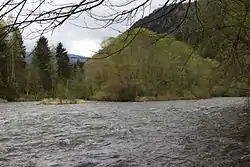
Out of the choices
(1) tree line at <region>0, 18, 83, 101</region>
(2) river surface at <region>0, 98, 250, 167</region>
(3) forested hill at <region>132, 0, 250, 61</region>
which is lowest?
(2) river surface at <region>0, 98, 250, 167</region>

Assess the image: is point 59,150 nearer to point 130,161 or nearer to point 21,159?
point 21,159

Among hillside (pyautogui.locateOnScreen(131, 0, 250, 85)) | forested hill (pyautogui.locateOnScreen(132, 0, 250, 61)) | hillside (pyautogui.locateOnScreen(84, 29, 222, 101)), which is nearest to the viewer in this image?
forested hill (pyautogui.locateOnScreen(132, 0, 250, 61))

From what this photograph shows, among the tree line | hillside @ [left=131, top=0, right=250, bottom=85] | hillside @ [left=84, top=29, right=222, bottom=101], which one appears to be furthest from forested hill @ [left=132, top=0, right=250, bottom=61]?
the tree line

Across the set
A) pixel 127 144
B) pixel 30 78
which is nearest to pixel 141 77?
pixel 30 78

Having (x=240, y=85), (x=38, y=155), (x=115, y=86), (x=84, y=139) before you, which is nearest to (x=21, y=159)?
(x=38, y=155)

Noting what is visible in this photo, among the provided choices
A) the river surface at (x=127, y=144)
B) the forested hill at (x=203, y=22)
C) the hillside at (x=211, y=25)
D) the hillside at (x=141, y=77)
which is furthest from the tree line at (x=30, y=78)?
the forested hill at (x=203, y=22)

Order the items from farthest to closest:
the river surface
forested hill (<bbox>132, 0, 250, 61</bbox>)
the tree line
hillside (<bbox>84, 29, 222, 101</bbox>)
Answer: the tree line, hillside (<bbox>84, 29, 222, 101</bbox>), the river surface, forested hill (<bbox>132, 0, 250, 61</bbox>)

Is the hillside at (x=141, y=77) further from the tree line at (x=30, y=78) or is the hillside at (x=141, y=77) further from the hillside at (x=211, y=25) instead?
the hillside at (x=211, y=25)

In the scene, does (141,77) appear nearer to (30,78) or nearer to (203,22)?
(30,78)

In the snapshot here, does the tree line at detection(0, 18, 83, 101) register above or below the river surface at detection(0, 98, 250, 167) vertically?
above

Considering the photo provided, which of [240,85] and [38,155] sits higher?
[240,85]

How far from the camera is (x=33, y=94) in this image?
5712 cm

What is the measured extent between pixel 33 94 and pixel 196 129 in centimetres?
4277

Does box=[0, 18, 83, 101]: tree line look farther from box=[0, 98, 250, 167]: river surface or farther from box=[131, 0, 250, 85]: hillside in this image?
box=[131, 0, 250, 85]: hillside
